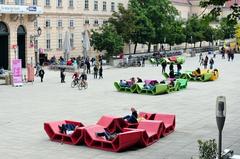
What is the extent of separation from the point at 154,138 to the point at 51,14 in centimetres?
4373

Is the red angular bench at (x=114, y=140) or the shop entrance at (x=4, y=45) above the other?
the shop entrance at (x=4, y=45)


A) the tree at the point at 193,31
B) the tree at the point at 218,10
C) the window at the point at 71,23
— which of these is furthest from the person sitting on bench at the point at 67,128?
the tree at the point at 193,31

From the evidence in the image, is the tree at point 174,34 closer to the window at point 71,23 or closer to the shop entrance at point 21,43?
the window at point 71,23

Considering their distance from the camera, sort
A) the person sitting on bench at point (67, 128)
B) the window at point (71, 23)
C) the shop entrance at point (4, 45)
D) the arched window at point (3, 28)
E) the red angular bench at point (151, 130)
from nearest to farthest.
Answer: the red angular bench at point (151, 130), the person sitting on bench at point (67, 128), the arched window at point (3, 28), the shop entrance at point (4, 45), the window at point (71, 23)

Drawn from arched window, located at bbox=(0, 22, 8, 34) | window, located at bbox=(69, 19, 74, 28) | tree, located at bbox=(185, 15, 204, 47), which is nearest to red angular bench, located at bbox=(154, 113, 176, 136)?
arched window, located at bbox=(0, 22, 8, 34)

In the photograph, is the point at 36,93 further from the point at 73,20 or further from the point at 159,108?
the point at 73,20

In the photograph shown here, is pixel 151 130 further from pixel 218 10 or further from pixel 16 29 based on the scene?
pixel 16 29

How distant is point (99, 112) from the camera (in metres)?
25.5

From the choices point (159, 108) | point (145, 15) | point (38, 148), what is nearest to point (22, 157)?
point (38, 148)

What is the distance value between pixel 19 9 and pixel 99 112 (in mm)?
27875

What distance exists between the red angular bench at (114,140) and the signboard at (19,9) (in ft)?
108

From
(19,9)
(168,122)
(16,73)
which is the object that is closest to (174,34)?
(19,9)

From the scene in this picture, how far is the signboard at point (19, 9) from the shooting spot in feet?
160

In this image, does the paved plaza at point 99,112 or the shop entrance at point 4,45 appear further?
the shop entrance at point 4,45
